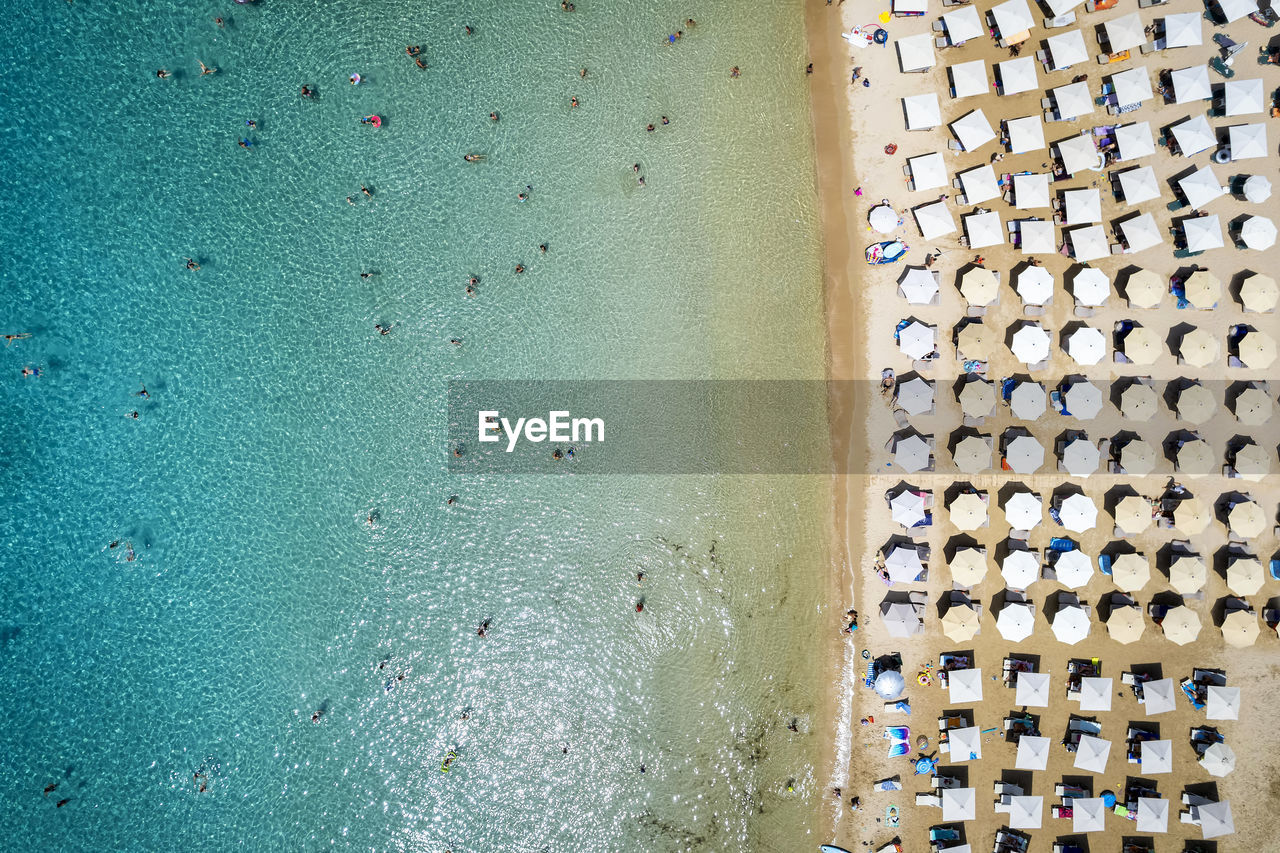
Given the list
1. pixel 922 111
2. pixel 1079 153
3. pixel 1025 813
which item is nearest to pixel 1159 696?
pixel 1025 813

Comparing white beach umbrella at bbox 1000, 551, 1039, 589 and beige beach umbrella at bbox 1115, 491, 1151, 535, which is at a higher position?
beige beach umbrella at bbox 1115, 491, 1151, 535

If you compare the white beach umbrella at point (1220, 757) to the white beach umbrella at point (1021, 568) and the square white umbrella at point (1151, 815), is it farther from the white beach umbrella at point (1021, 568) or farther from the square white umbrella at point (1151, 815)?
the white beach umbrella at point (1021, 568)

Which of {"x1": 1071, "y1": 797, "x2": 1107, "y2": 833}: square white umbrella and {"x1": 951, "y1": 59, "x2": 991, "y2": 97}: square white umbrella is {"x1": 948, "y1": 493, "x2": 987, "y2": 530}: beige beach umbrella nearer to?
{"x1": 1071, "y1": 797, "x2": 1107, "y2": 833}: square white umbrella

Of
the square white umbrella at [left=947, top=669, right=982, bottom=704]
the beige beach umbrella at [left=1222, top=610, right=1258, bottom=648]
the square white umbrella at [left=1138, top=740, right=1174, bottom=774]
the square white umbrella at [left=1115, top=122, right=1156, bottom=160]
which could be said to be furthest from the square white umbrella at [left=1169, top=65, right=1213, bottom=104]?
the square white umbrella at [left=1138, top=740, right=1174, bottom=774]

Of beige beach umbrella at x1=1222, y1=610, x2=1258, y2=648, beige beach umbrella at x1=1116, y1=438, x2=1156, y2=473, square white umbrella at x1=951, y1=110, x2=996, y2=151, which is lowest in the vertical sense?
beige beach umbrella at x1=1222, y1=610, x2=1258, y2=648

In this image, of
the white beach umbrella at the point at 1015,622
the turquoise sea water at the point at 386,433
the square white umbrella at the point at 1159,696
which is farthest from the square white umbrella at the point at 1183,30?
the square white umbrella at the point at 1159,696

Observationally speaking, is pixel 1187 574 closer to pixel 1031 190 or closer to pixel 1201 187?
pixel 1201 187
